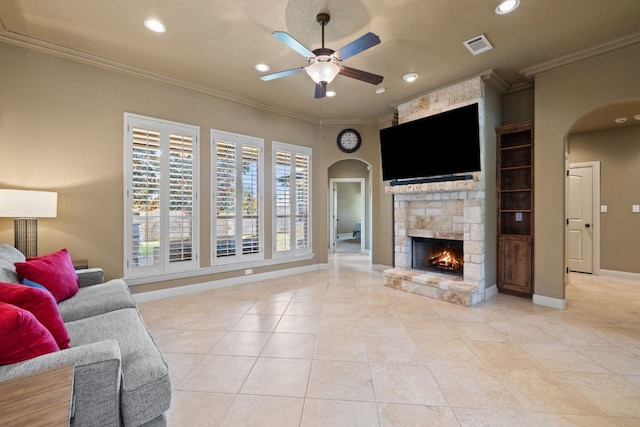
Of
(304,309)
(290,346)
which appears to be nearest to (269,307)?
(304,309)

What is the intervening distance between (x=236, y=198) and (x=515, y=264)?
444cm

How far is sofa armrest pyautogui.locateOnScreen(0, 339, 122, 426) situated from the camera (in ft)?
3.62

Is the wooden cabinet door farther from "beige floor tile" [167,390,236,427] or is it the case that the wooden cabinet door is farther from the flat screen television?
"beige floor tile" [167,390,236,427]

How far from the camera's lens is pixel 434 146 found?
13.2ft

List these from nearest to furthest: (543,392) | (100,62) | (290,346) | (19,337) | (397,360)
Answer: (19,337) < (543,392) < (397,360) < (290,346) < (100,62)

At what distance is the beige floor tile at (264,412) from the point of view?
1.64 metres

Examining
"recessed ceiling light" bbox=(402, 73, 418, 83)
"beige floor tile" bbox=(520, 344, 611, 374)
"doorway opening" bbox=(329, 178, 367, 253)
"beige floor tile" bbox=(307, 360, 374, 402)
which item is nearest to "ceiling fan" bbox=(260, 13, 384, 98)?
"recessed ceiling light" bbox=(402, 73, 418, 83)

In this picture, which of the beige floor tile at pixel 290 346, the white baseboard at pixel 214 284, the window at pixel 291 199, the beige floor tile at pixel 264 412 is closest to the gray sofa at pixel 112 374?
the beige floor tile at pixel 264 412

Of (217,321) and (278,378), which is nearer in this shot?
(278,378)

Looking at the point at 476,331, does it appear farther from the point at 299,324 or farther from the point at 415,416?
the point at 299,324

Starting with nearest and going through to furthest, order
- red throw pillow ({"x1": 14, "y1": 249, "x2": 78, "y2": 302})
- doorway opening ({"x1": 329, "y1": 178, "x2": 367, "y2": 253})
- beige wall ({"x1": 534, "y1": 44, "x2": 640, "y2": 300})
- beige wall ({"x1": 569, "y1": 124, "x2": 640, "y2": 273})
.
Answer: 1. red throw pillow ({"x1": 14, "y1": 249, "x2": 78, "y2": 302})
2. beige wall ({"x1": 534, "y1": 44, "x2": 640, "y2": 300})
3. beige wall ({"x1": 569, "y1": 124, "x2": 640, "y2": 273})
4. doorway opening ({"x1": 329, "y1": 178, "x2": 367, "y2": 253})

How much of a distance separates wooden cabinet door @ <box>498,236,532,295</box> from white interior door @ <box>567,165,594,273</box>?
8.77 ft

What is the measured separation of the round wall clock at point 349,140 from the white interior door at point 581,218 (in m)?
4.37

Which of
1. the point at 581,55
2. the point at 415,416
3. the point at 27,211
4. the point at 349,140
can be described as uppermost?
the point at 581,55
